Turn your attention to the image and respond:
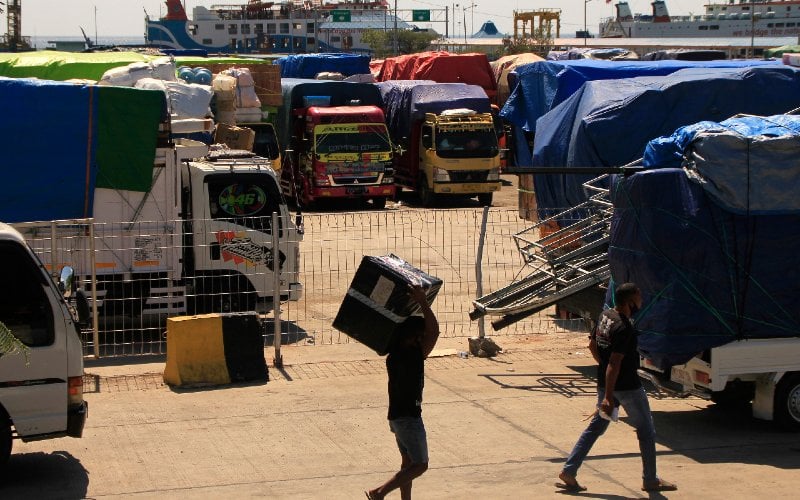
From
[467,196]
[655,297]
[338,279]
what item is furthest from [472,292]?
[467,196]

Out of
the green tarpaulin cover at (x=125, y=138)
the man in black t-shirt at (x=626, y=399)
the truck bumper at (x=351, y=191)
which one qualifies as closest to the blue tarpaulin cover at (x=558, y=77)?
the truck bumper at (x=351, y=191)

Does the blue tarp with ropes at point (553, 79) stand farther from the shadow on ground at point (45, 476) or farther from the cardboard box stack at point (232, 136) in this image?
the shadow on ground at point (45, 476)

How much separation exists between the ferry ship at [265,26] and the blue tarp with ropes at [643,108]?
102915mm

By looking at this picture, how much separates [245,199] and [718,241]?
651 centimetres

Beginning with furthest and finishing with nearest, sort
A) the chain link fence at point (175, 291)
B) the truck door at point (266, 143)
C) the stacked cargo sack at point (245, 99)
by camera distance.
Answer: the truck door at point (266, 143), the stacked cargo sack at point (245, 99), the chain link fence at point (175, 291)

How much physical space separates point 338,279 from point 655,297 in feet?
27.9

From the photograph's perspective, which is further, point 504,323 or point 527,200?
point 527,200

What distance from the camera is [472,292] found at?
17.3m

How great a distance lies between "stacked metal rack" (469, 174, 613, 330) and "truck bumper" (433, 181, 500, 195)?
16998 mm

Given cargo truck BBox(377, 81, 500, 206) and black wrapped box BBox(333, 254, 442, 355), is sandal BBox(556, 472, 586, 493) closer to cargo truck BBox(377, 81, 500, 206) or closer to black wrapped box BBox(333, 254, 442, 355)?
black wrapped box BBox(333, 254, 442, 355)

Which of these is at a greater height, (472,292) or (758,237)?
(758,237)

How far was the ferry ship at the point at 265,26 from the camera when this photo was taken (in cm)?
12538

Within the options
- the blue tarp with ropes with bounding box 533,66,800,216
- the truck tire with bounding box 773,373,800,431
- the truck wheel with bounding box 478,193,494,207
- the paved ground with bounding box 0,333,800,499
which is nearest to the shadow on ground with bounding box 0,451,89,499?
the paved ground with bounding box 0,333,800,499

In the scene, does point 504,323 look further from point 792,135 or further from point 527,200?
point 527,200
